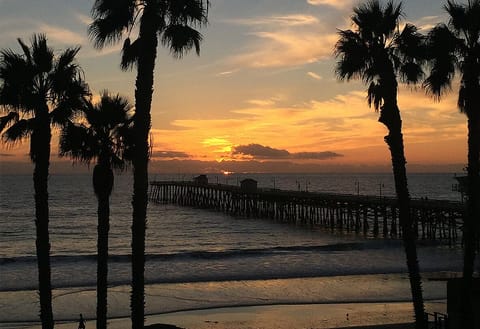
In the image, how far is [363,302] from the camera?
22.6 meters

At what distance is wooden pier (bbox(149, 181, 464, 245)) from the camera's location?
4375 centimetres

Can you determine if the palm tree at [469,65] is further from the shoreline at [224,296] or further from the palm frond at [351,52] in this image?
the shoreline at [224,296]

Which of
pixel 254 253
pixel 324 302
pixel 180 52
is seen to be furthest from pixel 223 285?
pixel 180 52

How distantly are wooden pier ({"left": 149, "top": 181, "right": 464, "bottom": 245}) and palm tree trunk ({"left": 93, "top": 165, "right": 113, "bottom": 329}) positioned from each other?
32.3 meters

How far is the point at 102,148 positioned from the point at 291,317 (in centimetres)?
1044

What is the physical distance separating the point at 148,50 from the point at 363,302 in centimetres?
1606

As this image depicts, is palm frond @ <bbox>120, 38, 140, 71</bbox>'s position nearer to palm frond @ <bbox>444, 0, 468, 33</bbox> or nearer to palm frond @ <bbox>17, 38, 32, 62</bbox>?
palm frond @ <bbox>17, 38, 32, 62</bbox>

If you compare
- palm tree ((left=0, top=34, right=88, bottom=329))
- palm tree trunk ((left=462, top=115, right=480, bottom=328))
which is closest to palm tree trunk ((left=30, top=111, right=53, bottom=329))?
palm tree ((left=0, top=34, right=88, bottom=329))

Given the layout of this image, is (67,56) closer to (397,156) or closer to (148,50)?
(148,50)

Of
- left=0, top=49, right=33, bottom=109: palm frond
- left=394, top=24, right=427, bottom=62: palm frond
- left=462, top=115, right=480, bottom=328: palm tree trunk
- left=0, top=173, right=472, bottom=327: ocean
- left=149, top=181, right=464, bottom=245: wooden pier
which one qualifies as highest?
left=394, top=24, right=427, bottom=62: palm frond

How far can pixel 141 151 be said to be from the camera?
10.2m

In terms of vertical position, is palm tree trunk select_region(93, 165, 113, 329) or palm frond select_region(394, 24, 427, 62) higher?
palm frond select_region(394, 24, 427, 62)

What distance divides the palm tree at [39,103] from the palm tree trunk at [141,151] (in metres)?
2.31

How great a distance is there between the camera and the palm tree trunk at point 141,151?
1019cm
